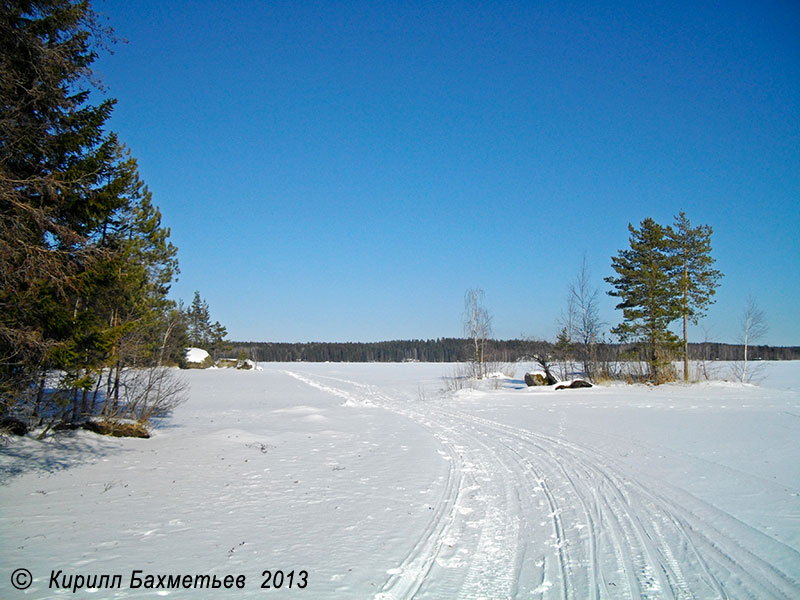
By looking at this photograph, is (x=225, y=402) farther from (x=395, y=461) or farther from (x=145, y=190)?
(x=395, y=461)

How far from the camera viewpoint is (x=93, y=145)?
26.2ft

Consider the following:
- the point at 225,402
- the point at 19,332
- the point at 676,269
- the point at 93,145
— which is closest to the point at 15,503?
the point at 19,332

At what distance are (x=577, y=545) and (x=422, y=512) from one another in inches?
80.6

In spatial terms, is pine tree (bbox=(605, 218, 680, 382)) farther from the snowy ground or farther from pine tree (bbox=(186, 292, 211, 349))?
pine tree (bbox=(186, 292, 211, 349))

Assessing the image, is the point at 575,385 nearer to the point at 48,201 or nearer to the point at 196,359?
the point at 48,201

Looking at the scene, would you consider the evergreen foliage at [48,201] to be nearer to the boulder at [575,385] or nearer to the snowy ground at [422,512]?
the snowy ground at [422,512]

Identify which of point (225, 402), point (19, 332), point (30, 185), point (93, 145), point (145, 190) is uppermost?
point (145, 190)

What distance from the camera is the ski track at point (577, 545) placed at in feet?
13.5

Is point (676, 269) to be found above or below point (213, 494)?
above

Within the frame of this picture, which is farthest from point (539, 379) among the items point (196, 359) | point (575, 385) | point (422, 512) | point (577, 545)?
point (196, 359)

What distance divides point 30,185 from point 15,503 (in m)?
4.34

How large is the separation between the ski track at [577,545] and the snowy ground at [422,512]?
25mm

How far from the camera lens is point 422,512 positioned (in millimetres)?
6324

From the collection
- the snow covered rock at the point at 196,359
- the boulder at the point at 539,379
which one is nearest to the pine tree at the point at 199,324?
the snow covered rock at the point at 196,359
